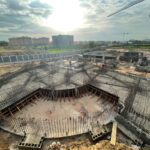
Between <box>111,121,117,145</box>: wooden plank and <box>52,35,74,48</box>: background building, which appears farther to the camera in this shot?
<box>52,35,74,48</box>: background building

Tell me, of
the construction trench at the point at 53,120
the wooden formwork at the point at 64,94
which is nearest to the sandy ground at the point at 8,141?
the construction trench at the point at 53,120

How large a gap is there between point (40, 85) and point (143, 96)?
9719 mm

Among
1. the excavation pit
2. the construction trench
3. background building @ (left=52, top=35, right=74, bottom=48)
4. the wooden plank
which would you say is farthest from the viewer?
background building @ (left=52, top=35, right=74, bottom=48)

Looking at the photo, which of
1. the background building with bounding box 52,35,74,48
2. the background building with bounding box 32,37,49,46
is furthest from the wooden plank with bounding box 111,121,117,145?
the background building with bounding box 32,37,49,46

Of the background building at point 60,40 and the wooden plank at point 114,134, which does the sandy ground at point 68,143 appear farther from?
the background building at point 60,40

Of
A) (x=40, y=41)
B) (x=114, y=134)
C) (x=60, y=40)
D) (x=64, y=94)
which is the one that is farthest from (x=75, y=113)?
(x=40, y=41)

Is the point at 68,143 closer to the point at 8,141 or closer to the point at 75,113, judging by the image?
the point at 75,113

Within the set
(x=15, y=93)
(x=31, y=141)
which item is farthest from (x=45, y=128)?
(x=15, y=93)

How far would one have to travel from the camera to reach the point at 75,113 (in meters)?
9.38

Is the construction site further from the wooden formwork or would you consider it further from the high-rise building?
the high-rise building

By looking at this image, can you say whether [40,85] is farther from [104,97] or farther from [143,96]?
[143,96]

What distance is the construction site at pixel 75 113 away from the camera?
6754mm

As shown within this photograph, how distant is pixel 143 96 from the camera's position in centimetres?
1098

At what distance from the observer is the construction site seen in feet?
22.2
